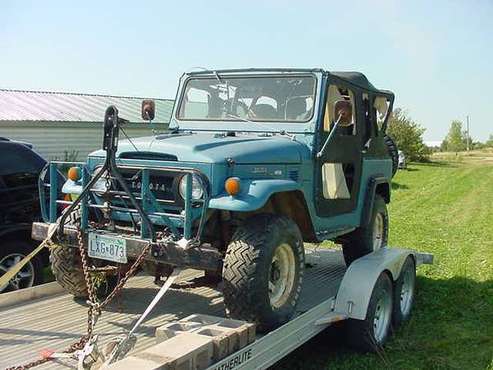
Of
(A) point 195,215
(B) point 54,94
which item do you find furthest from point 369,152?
(B) point 54,94

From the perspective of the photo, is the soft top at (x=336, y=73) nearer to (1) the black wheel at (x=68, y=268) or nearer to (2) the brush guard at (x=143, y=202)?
(2) the brush guard at (x=143, y=202)

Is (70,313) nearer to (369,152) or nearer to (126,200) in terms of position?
(126,200)

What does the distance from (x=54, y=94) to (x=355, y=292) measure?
1061 inches

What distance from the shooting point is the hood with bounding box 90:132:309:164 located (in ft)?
15.2

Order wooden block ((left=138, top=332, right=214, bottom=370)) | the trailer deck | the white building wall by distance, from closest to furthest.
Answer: wooden block ((left=138, top=332, right=214, bottom=370)), the trailer deck, the white building wall

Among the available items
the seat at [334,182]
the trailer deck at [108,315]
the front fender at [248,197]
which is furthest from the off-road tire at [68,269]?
the seat at [334,182]

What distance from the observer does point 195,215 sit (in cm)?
454

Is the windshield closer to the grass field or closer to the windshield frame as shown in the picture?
the windshield frame

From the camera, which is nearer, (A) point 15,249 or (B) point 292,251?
(B) point 292,251

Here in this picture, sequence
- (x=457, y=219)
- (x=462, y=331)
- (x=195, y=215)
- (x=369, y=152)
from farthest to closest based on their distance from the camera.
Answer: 1. (x=457, y=219)
2. (x=369, y=152)
3. (x=462, y=331)
4. (x=195, y=215)

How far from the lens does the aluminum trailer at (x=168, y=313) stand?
410 centimetres

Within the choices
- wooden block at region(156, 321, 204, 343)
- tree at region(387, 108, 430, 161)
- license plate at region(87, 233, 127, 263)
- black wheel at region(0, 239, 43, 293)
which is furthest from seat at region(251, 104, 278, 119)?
tree at region(387, 108, 430, 161)

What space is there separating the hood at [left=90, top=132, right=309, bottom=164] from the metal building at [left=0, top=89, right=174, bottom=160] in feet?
58.0

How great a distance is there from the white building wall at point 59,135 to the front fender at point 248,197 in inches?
746
